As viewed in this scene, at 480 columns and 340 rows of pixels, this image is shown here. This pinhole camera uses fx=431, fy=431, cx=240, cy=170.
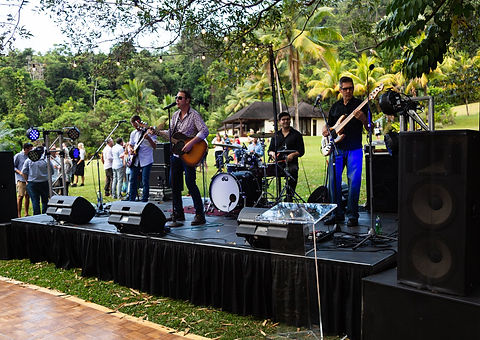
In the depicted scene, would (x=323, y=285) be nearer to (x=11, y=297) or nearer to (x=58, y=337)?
(x=58, y=337)

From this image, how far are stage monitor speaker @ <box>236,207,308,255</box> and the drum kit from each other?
2074 millimetres

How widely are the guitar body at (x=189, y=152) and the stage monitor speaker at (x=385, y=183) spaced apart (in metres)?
2.63

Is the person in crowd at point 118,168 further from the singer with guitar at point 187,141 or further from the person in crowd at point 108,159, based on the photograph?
the singer with guitar at point 187,141

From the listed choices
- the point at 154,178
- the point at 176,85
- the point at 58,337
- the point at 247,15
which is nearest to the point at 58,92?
the point at 176,85

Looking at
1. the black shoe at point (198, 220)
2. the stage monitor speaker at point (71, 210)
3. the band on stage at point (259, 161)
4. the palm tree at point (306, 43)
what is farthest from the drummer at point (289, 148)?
the palm tree at point (306, 43)

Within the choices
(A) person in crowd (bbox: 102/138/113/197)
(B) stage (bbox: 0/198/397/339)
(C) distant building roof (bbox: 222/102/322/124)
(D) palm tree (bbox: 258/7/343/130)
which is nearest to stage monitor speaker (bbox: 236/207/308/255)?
(B) stage (bbox: 0/198/397/339)

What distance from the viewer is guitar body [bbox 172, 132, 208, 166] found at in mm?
5426

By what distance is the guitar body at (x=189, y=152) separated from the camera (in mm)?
5426

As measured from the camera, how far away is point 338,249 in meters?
3.96

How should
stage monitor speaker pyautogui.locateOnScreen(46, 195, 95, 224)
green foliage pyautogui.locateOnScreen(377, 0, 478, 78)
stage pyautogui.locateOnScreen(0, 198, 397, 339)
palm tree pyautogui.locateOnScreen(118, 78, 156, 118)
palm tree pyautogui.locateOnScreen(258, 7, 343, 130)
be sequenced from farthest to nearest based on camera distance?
palm tree pyautogui.locateOnScreen(118, 78, 156, 118), palm tree pyautogui.locateOnScreen(258, 7, 343, 130), stage monitor speaker pyautogui.locateOnScreen(46, 195, 95, 224), green foliage pyautogui.locateOnScreen(377, 0, 478, 78), stage pyautogui.locateOnScreen(0, 198, 397, 339)

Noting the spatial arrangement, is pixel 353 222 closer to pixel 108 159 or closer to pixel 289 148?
pixel 289 148

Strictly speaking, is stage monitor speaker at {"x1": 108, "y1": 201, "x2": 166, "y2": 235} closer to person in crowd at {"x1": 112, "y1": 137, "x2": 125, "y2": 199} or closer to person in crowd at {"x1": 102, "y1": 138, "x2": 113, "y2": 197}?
person in crowd at {"x1": 112, "y1": 137, "x2": 125, "y2": 199}

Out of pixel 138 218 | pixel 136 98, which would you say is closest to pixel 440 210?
pixel 138 218

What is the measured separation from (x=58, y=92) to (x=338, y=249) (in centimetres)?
3976
